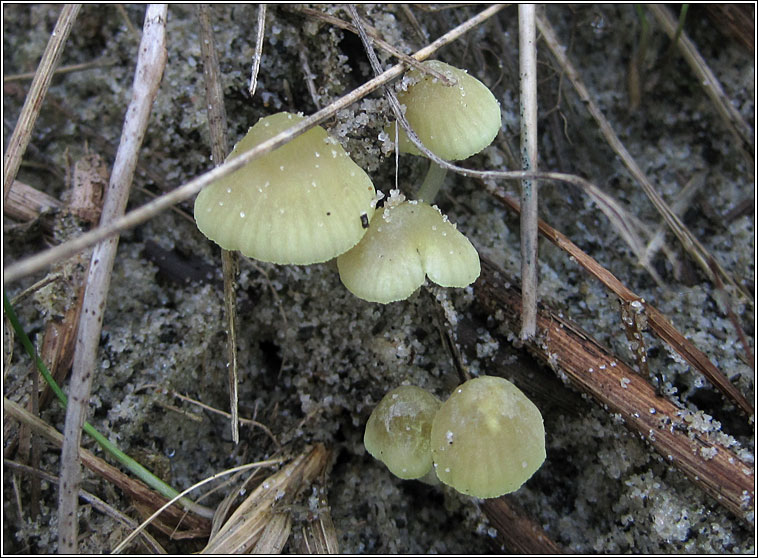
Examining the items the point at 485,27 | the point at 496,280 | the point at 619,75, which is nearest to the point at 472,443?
the point at 496,280

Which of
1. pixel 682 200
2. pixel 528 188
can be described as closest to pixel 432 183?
pixel 528 188

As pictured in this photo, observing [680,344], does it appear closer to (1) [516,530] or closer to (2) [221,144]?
(1) [516,530]

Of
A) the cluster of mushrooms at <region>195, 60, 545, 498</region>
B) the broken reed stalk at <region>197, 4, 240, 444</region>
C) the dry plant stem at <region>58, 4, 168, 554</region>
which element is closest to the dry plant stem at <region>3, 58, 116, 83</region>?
the broken reed stalk at <region>197, 4, 240, 444</region>

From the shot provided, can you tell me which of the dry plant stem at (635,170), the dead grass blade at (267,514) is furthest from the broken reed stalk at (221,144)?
the dry plant stem at (635,170)

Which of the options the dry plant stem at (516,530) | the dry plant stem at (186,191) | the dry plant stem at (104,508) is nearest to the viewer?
the dry plant stem at (186,191)

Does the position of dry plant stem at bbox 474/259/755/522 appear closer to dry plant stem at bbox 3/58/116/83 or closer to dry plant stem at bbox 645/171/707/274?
dry plant stem at bbox 645/171/707/274

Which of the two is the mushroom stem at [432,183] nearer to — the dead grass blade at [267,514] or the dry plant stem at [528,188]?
the dry plant stem at [528,188]

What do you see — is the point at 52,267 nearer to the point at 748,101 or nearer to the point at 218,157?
the point at 218,157
